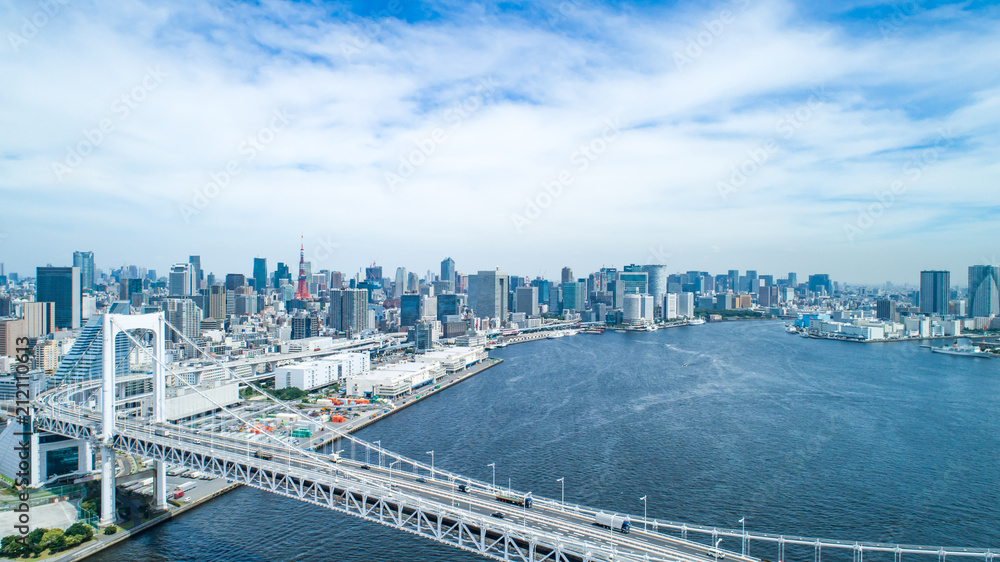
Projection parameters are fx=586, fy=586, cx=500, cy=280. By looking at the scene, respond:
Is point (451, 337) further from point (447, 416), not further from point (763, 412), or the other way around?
point (763, 412)

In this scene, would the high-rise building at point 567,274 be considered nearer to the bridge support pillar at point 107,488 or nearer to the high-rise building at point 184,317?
the high-rise building at point 184,317

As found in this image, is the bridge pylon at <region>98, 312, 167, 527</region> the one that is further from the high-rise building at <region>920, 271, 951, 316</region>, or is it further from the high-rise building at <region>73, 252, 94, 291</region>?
the high-rise building at <region>920, 271, 951, 316</region>

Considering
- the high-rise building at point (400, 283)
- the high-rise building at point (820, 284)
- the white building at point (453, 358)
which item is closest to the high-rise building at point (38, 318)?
the white building at point (453, 358)

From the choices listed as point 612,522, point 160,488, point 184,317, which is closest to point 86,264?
point 184,317

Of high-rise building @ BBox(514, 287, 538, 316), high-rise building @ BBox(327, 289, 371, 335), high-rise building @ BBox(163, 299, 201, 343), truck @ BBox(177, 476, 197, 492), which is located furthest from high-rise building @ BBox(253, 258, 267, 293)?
truck @ BBox(177, 476, 197, 492)

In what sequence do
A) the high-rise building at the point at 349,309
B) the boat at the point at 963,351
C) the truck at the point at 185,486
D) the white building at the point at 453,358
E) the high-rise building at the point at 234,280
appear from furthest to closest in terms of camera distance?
the high-rise building at the point at 234,280 → the high-rise building at the point at 349,309 → the boat at the point at 963,351 → the white building at the point at 453,358 → the truck at the point at 185,486

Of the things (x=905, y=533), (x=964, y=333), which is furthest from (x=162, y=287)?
(x=964, y=333)
